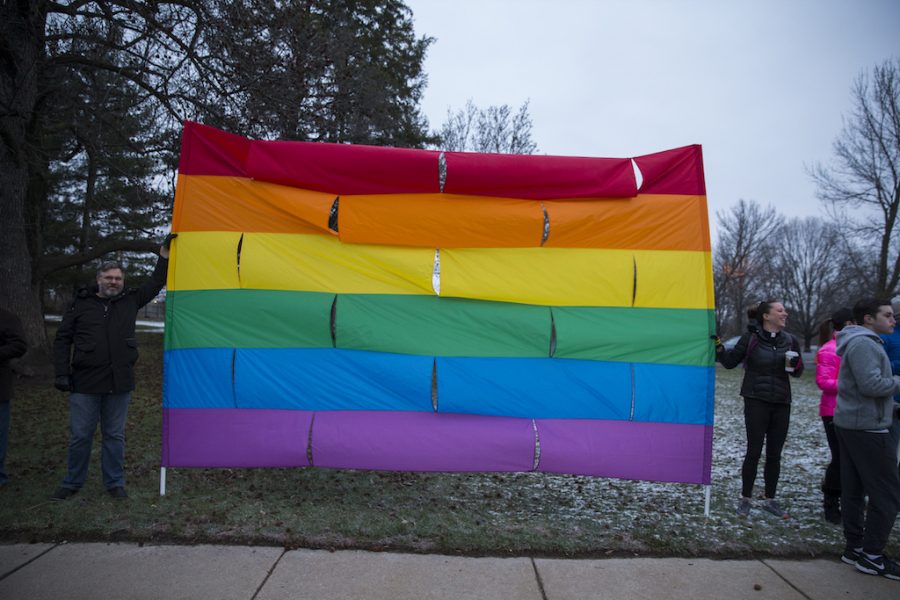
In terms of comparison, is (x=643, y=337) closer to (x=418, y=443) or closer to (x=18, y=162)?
(x=418, y=443)

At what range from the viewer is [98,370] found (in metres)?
4.18

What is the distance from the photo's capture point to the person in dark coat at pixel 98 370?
416 cm

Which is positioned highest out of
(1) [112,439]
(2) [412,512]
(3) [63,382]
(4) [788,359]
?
(4) [788,359]

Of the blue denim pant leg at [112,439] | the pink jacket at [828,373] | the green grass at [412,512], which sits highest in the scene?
the pink jacket at [828,373]

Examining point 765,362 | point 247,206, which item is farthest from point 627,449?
point 247,206

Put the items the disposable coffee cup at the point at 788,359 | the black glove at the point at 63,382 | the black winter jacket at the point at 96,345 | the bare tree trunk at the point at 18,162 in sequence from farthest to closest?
the bare tree trunk at the point at 18,162
the disposable coffee cup at the point at 788,359
the black winter jacket at the point at 96,345
the black glove at the point at 63,382

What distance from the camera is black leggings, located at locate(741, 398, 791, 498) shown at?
4.35m

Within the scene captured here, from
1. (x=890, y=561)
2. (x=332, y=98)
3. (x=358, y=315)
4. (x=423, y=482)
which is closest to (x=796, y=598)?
(x=890, y=561)

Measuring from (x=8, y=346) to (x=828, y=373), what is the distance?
667cm

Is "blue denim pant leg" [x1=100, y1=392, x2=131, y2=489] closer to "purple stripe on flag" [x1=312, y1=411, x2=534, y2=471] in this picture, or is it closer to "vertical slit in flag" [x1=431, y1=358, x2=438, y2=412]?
"purple stripe on flag" [x1=312, y1=411, x2=534, y2=471]

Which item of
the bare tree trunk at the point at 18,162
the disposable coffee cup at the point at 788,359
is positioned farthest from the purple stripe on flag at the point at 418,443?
the bare tree trunk at the point at 18,162

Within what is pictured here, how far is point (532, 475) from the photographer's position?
17.9 feet

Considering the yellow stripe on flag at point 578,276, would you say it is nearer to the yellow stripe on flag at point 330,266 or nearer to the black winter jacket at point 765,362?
the yellow stripe on flag at point 330,266

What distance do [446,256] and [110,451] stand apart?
3.13 meters
